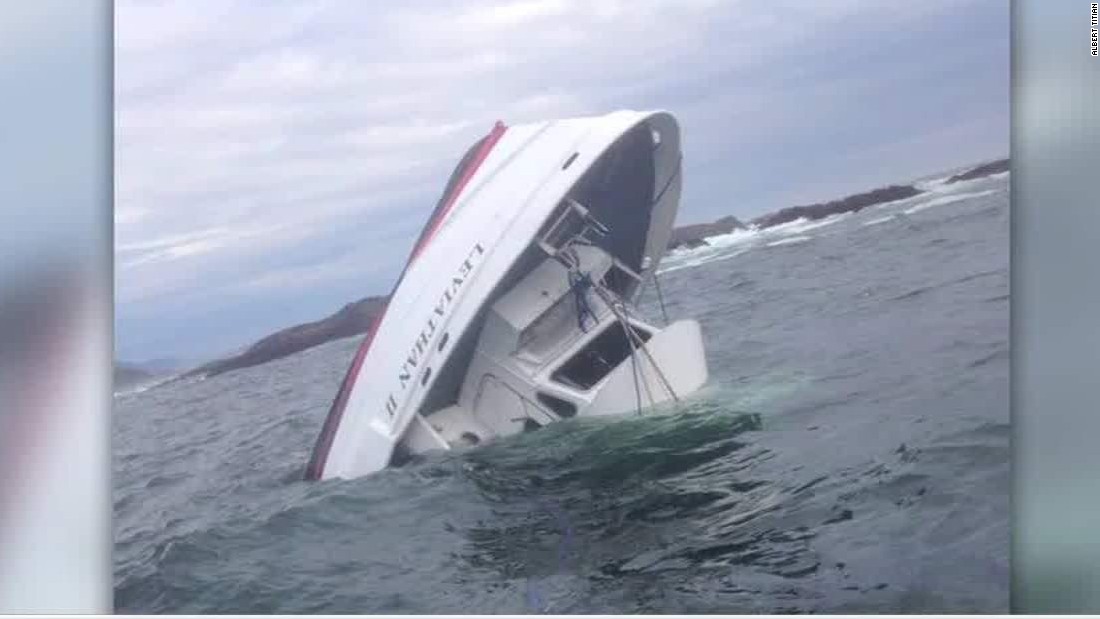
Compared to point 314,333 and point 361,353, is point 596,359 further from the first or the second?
point 314,333

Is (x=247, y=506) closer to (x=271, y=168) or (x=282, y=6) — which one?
(x=271, y=168)

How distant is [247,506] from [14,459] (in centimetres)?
47

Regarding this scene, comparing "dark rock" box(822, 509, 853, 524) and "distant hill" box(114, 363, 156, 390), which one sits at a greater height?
"distant hill" box(114, 363, 156, 390)

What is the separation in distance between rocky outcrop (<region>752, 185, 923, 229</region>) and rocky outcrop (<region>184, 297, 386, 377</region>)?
2.64 feet

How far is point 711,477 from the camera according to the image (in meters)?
2.48

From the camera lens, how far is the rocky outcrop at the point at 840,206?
248 centimetres

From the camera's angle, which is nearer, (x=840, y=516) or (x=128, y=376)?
(x=840, y=516)

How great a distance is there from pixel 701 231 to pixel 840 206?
10.9 inches

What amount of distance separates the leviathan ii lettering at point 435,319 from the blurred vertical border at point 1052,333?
106 centimetres

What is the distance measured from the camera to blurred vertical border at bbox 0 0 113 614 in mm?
2527

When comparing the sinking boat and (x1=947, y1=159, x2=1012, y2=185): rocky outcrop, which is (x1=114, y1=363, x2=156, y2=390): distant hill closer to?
the sinking boat

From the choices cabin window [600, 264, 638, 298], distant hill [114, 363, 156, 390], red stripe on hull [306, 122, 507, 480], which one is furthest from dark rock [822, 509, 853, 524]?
distant hill [114, 363, 156, 390]

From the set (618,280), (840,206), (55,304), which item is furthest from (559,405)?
(55,304)

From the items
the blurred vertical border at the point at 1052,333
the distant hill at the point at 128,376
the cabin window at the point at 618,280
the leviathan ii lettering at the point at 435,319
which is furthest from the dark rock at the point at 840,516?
the distant hill at the point at 128,376
